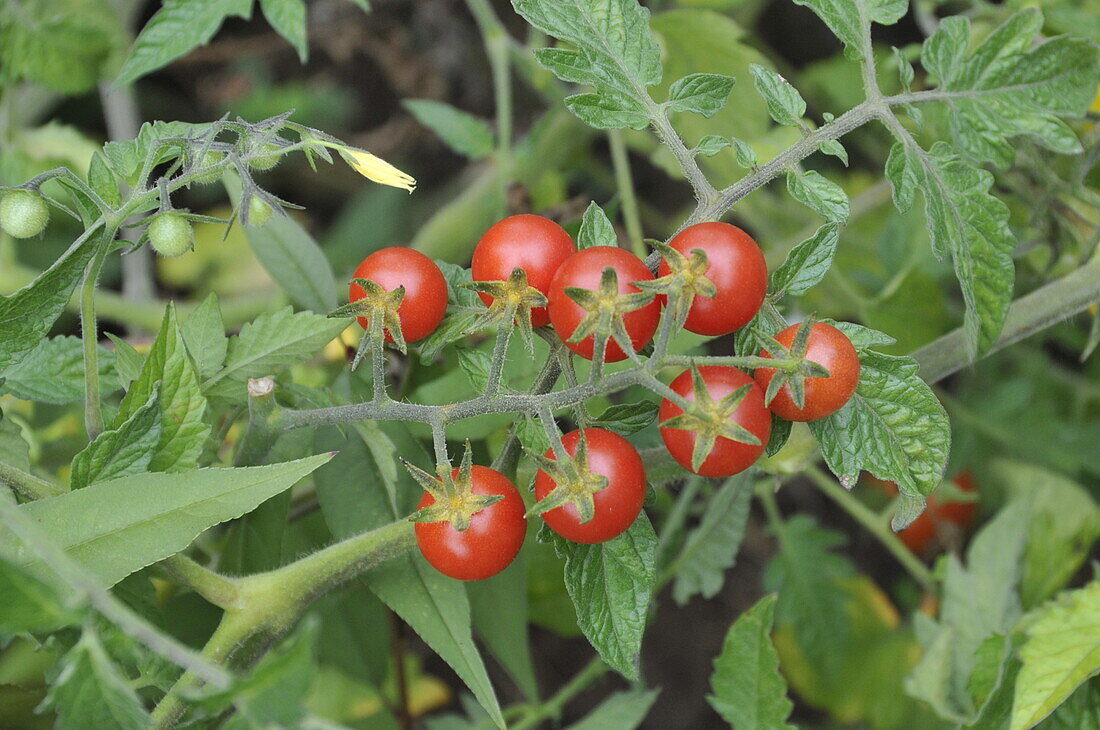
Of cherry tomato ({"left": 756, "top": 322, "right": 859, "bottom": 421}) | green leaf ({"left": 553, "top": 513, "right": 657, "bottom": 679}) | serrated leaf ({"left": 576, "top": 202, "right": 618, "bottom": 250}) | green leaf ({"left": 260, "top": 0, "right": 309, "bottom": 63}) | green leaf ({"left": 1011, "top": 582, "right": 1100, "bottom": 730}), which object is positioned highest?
green leaf ({"left": 260, "top": 0, "right": 309, "bottom": 63})

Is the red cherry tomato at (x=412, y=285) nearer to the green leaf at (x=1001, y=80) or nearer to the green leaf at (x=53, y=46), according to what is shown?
the green leaf at (x=1001, y=80)

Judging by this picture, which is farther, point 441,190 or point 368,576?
point 441,190

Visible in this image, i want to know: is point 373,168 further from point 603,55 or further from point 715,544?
point 715,544

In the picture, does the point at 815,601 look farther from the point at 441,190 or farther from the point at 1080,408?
the point at 441,190

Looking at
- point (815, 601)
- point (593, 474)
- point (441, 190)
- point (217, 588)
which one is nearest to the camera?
point (593, 474)

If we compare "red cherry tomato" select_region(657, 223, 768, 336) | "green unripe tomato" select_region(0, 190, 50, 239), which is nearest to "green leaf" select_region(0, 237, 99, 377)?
"green unripe tomato" select_region(0, 190, 50, 239)

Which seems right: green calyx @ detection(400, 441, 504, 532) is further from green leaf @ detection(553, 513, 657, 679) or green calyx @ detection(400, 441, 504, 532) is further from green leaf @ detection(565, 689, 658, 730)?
green leaf @ detection(565, 689, 658, 730)

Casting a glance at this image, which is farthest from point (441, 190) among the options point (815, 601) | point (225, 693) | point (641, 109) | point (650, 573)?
point (225, 693)
